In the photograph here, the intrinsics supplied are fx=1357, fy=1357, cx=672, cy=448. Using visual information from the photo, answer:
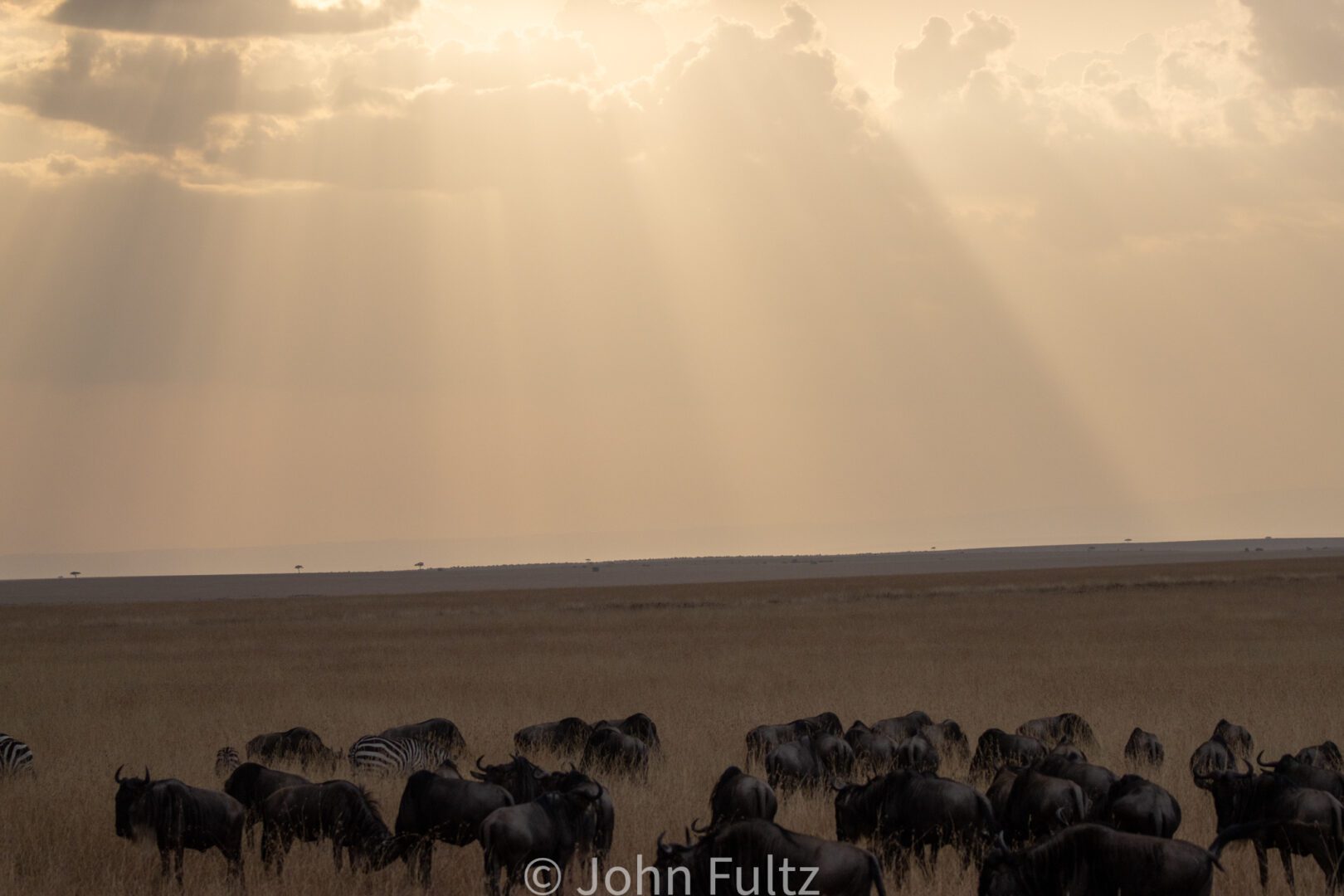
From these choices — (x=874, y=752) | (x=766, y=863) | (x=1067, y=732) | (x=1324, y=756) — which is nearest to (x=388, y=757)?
(x=874, y=752)

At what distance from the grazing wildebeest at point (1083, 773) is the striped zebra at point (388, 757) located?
26.9 ft

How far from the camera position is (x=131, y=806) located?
11.8 m

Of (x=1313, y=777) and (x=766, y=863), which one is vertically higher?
(x=1313, y=777)

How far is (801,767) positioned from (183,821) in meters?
7.09

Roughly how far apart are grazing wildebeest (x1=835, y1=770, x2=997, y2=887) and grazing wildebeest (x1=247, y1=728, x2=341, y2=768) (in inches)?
387

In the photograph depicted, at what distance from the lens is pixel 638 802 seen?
48.8ft

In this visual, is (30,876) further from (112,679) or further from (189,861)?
(112,679)

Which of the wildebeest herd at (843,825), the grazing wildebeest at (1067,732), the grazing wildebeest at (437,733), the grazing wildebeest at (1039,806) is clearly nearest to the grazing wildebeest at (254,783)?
the wildebeest herd at (843,825)

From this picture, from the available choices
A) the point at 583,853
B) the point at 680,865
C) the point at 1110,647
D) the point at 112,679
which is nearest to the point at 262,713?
the point at 112,679

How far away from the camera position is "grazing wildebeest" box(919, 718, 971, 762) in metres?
18.6

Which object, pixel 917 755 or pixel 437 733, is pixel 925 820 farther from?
pixel 437 733

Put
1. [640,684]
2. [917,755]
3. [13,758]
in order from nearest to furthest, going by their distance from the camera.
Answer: [917,755], [13,758], [640,684]

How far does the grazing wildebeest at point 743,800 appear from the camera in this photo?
12.1m

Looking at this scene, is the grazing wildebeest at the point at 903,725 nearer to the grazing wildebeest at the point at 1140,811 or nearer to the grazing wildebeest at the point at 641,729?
the grazing wildebeest at the point at 641,729
